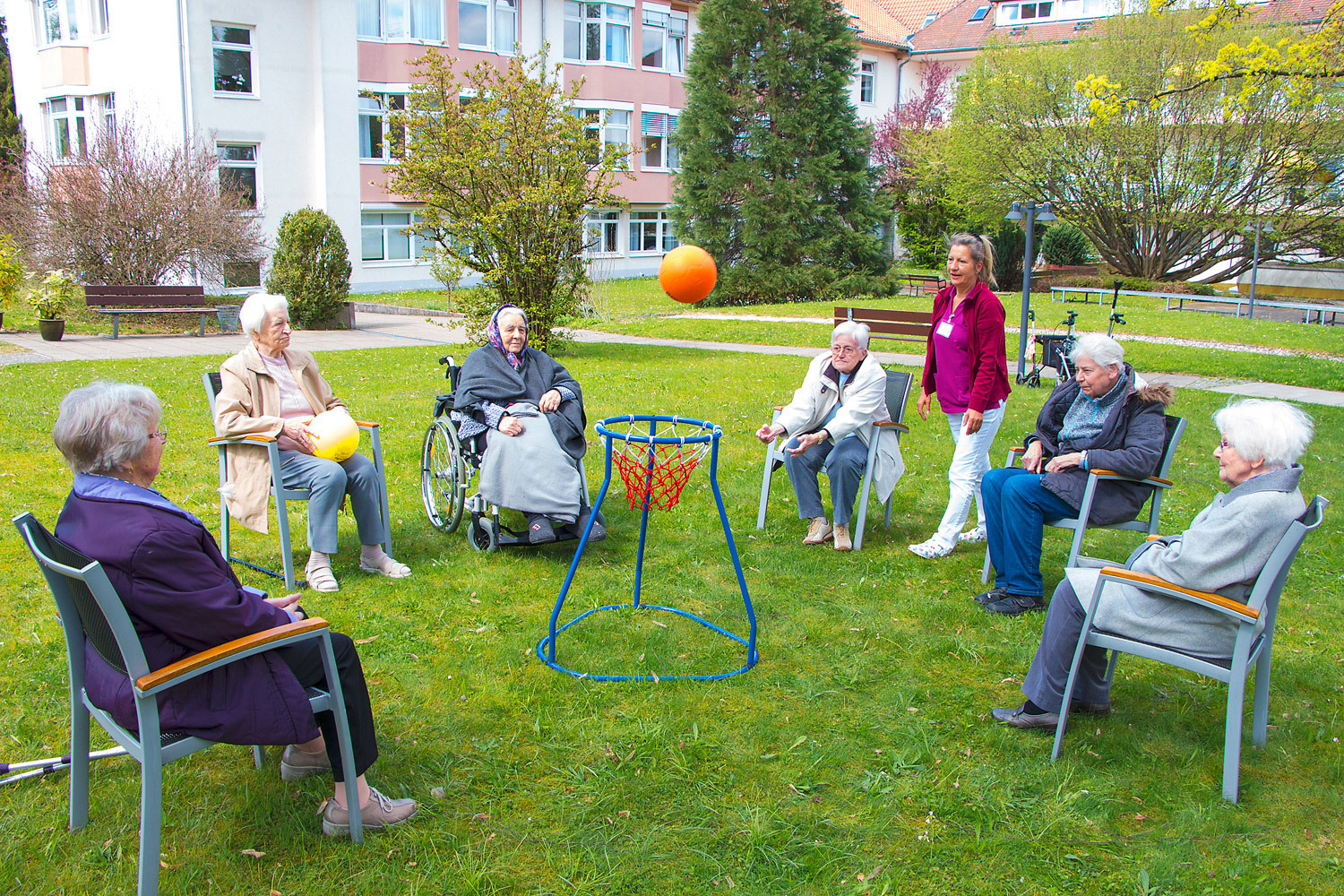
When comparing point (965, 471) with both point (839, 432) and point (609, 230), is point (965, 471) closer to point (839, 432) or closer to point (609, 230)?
point (839, 432)

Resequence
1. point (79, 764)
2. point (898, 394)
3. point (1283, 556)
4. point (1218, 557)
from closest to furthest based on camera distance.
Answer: point (79, 764) → point (1283, 556) → point (1218, 557) → point (898, 394)

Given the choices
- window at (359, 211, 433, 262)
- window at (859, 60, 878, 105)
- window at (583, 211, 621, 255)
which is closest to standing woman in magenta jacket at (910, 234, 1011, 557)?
window at (359, 211, 433, 262)

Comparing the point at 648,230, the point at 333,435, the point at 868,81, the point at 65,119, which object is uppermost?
the point at 868,81

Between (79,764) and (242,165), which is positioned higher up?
(242,165)

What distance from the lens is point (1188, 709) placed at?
13.5ft

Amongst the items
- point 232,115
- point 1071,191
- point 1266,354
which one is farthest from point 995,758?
point 1071,191

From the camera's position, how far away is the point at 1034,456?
5383 mm

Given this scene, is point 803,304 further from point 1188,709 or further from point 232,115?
point 1188,709

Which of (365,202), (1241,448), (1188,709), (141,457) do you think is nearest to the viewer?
(141,457)

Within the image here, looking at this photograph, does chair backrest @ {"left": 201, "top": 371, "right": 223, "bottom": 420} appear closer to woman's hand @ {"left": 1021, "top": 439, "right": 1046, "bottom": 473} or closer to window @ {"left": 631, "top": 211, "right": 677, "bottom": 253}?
woman's hand @ {"left": 1021, "top": 439, "right": 1046, "bottom": 473}

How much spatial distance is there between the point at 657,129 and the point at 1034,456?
A: 31.5 metres

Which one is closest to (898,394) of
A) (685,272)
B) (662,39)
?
(685,272)

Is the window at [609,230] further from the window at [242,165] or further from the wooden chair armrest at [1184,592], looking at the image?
the wooden chair armrest at [1184,592]

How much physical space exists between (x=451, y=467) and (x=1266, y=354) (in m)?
13.8
